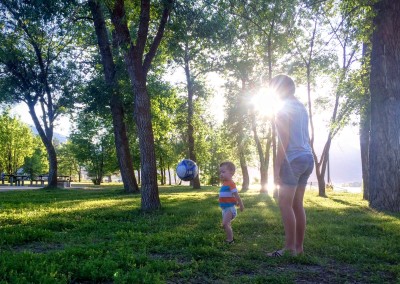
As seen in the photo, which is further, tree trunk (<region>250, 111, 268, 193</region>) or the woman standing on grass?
tree trunk (<region>250, 111, 268, 193</region>)

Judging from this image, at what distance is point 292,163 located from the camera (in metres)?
5.55

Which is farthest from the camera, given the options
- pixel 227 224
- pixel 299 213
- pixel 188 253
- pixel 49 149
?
pixel 49 149

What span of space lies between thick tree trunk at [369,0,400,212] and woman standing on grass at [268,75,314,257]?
8.05 metres

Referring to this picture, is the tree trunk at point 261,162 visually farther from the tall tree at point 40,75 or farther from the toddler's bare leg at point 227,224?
the toddler's bare leg at point 227,224

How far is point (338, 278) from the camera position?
4.78m

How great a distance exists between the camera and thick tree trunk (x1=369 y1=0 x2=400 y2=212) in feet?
39.9

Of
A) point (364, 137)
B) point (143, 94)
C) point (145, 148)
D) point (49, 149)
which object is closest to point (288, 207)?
point (145, 148)

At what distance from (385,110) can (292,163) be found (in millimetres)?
8710

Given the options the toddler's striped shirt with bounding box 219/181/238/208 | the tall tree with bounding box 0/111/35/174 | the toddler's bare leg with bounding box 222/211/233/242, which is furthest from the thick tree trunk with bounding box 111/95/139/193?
the tall tree with bounding box 0/111/35/174

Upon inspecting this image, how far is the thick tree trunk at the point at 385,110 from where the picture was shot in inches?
479

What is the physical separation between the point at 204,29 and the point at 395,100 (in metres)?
7.33

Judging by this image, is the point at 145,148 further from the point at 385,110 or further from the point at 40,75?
the point at 40,75

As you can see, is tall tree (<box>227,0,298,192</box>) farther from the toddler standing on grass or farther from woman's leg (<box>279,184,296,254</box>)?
woman's leg (<box>279,184,296,254</box>)

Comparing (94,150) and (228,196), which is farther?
(94,150)
